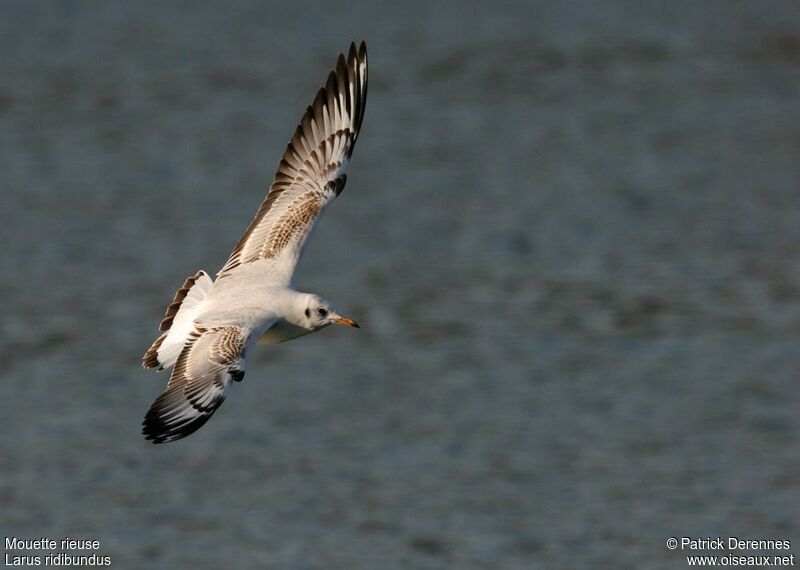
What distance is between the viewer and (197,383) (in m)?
9.95

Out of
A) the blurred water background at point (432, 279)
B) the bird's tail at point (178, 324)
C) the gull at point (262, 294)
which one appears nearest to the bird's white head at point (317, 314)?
the gull at point (262, 294)

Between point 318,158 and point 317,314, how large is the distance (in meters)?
1.80

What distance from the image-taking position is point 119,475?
16.0 m

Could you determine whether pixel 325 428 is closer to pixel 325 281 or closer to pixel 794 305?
pixel 325 281

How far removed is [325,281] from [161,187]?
491 centimetres

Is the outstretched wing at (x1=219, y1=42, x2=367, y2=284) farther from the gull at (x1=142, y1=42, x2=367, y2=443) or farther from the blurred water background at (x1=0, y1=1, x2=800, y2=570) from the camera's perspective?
the blurred water background at (x1=0, y1=1, x2=800, y2=570)

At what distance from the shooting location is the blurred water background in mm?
15328

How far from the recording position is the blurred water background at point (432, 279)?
15328 mm

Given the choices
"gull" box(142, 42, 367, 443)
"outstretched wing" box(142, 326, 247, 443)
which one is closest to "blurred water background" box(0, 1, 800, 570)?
"gull" box(142, 42, 367, 443)

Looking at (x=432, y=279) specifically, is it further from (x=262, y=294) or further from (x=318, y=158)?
(x=262, y=294)

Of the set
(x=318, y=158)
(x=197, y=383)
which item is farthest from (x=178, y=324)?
(x=318, y=158)

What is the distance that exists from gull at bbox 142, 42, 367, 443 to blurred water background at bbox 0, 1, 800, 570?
3.74 metres

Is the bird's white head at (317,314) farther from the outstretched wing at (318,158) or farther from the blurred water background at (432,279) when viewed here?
the blurred water background at (432,279)

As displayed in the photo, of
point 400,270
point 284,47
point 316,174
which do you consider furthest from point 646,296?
point 284,47
